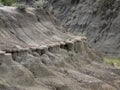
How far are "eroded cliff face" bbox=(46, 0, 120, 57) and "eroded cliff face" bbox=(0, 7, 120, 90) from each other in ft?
50.2

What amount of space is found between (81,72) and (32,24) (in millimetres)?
4736

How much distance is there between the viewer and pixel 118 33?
48969 millimetres

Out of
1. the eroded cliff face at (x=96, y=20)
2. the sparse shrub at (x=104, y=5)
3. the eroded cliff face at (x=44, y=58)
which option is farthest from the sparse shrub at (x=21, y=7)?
the sparse shrub at (x=104, y=5)

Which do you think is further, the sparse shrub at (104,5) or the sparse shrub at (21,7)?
the sparse shrub at (104,5)

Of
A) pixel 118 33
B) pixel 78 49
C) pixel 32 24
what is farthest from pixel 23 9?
pixel 118 33

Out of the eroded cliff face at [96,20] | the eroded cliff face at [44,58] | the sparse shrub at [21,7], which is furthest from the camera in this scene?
the eroded cliff face at [96,20]

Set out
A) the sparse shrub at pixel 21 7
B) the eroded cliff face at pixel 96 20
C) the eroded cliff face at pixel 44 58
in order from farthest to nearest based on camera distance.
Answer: the eroded cliff face at pixel 96 20, the sparse shrub at pixel 21 7, the eroded cliff face at pixel 44 58

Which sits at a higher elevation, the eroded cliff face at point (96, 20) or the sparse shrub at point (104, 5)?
the sparse shrub at point (104, 5)

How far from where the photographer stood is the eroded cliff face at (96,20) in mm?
49062

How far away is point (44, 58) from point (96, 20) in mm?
30150

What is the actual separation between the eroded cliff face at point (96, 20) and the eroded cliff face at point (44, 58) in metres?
15.3

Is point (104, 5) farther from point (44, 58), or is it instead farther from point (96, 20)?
point (44, 58)

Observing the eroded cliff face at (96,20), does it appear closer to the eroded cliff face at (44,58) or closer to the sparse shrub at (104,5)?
the sparse shrub at (104,5)

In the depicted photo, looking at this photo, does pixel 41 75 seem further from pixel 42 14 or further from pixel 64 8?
pixel 64 8
